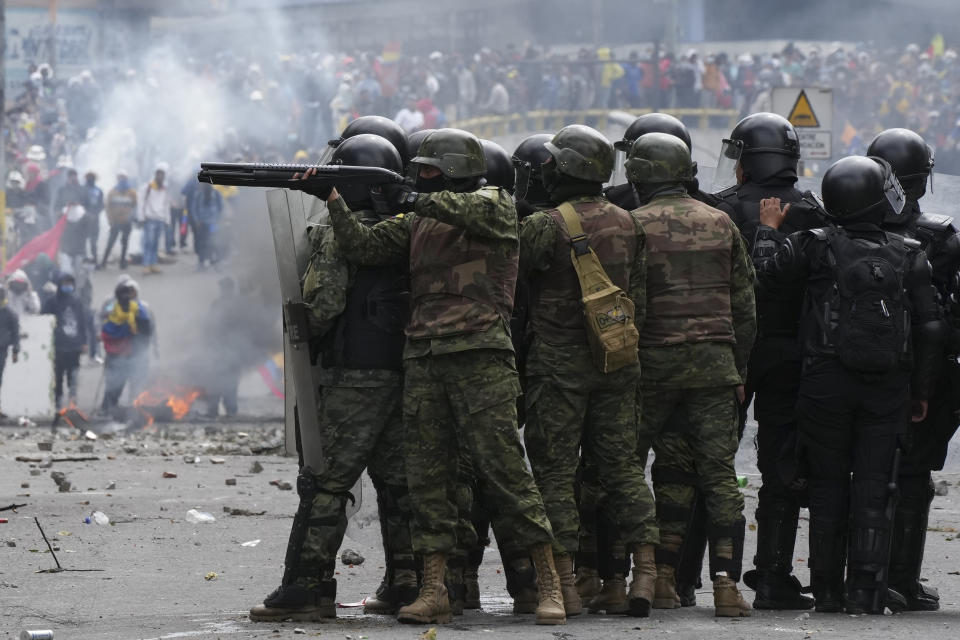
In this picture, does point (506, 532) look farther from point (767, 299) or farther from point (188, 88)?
point (188, 88)

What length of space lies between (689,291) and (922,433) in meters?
1.32

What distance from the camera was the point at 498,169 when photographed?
710 cm

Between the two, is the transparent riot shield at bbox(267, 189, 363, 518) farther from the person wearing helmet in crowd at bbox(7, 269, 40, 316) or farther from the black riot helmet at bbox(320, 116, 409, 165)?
the person wearing helmet in crowd at bbox(7, 269, 40, 316)

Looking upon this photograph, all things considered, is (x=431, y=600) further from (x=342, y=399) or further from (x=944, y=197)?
(x=944, y=197)

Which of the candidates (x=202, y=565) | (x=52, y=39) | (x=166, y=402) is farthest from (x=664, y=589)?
(x=52, y=39)

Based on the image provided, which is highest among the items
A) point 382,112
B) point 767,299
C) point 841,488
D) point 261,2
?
point 261,2

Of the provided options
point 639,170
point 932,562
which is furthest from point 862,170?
point 932,562

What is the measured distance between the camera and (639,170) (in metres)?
6.64

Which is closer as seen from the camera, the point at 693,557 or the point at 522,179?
the point at 693,557

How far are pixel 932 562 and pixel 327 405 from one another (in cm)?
367

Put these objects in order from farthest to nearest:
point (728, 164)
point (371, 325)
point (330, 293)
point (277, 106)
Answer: point (277, 106)
point (728, 164)
point (371, 325)
point (330, 293)

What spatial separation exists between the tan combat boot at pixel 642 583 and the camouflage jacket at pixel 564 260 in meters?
0.85

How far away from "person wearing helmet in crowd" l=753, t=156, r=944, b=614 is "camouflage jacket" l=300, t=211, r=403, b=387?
1.65 m

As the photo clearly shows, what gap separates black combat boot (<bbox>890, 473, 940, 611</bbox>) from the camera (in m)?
6.93
